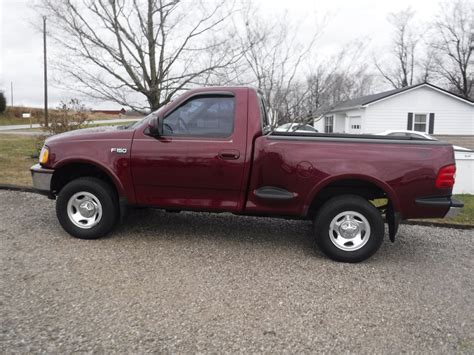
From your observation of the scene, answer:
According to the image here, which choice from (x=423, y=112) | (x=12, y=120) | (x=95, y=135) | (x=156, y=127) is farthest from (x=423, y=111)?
(x=12, y=120)

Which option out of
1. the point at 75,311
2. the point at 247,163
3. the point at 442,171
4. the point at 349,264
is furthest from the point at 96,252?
the point at 442,171

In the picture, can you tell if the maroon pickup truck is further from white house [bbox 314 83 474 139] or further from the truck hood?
white house [bbox 314 83 474 139]

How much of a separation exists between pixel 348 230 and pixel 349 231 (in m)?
0.02

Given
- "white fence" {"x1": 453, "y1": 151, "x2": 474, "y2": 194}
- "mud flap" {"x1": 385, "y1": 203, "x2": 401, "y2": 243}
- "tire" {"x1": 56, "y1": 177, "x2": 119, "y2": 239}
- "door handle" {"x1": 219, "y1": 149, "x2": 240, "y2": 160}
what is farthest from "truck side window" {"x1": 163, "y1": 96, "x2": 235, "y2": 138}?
"white fence" {"x1": 453, "y1": 151, "x2": 474, "y2": 194}

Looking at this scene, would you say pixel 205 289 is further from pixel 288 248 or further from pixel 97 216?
pixel 97 216

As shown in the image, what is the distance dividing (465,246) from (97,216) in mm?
4705

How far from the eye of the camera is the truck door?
4.36 meters

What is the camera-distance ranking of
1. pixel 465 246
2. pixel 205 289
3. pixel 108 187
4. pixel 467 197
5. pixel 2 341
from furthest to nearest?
1. pixel 467 197
2. pixel 465 246
3. pixel 108 187
4. pixel 205 289
5. pixel 2 341

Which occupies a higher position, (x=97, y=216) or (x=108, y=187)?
(x=108, y=187)

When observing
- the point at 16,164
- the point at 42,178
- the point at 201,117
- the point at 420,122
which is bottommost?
the point at 16,164

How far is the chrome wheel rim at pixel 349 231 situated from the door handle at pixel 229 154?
128 cm

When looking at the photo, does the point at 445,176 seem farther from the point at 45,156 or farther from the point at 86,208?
the point at 45,156

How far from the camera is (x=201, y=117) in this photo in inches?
178

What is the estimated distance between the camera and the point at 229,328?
2.96 metres
